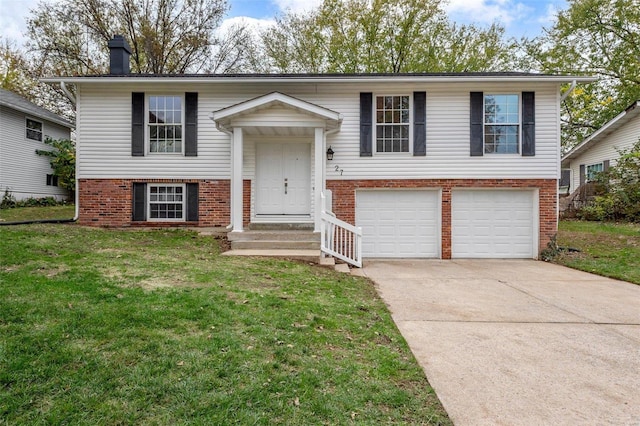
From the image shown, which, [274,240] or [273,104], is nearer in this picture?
[274,240]

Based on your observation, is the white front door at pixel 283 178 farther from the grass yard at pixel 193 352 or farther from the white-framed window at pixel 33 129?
the white-framed window at pixel 33 129

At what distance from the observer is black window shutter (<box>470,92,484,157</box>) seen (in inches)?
364

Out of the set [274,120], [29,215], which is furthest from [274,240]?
[29,215]

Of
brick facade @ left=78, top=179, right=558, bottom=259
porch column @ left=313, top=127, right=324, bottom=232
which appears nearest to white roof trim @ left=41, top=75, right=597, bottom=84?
porch column @ left=313, top=127, right=324, bottom=232

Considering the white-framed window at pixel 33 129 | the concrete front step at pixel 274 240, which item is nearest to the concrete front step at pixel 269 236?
the concrete front step at pixel 274 240

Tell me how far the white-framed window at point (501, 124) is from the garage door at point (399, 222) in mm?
2026

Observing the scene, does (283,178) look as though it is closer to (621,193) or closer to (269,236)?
(269,236)

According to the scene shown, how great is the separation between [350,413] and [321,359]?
2.24 ft

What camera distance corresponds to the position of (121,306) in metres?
3.51

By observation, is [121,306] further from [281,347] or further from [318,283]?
[318,283]

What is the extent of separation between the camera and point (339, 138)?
30.6 feet

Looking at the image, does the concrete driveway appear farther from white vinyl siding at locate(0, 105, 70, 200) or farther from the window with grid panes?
white vinyl siding at locate(0, 105, 70, 200)

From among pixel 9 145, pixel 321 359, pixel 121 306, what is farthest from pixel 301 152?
pixel 9 145

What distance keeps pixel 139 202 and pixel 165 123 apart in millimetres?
2293
